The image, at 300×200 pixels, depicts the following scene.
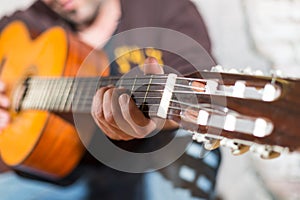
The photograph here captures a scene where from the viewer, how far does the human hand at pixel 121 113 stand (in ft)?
2.27

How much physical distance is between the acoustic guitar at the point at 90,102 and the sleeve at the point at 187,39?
12 centimetres

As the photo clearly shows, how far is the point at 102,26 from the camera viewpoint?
1.00m

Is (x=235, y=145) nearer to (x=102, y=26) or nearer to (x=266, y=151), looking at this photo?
(x=266, y=151)

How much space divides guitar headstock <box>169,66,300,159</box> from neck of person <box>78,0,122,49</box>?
1.33 ft

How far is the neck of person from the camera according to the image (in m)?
0.99

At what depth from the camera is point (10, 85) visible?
40.9 inches

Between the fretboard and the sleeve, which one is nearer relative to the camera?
the fretboard

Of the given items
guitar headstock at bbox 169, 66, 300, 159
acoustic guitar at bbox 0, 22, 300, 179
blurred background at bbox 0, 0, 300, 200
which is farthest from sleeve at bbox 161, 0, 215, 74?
guitar headstock at bbox 169, 66, 300, 159

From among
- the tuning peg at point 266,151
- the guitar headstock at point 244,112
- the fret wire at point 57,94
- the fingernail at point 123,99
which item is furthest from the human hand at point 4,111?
the tuning peg at point 266,151

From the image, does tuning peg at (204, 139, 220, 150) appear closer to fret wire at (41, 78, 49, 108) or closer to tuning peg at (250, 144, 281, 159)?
tuning peg at (250, 144, 281, 159)

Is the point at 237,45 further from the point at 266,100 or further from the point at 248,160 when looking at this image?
the point at 266,100

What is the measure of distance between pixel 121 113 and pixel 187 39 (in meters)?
0.23

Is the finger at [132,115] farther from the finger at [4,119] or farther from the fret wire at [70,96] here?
the finger at [4,119]

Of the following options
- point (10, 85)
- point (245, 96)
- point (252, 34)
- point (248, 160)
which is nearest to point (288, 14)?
point (252, 34)
